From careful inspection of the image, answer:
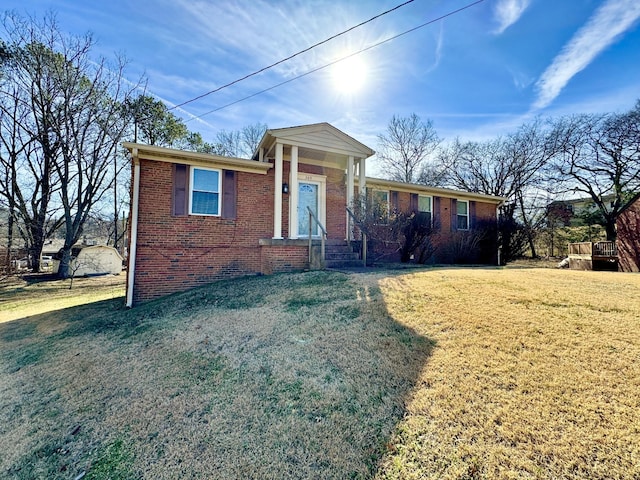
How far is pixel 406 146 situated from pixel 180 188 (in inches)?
871

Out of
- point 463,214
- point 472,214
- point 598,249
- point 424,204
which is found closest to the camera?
point 598,249

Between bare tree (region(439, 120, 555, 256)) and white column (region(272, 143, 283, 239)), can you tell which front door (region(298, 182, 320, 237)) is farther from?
bare tree (region(439, 120, 555, 256))

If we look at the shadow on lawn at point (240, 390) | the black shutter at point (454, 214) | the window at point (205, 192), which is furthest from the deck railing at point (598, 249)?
the window at point (205, 192)

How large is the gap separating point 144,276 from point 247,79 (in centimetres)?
628

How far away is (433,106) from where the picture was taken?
11008mm

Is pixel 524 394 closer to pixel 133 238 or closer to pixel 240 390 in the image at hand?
pixel 240 390

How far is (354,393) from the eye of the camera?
2.73 meters

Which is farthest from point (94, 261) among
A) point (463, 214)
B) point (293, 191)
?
point (463, 214)

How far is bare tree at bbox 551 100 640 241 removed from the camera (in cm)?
1784

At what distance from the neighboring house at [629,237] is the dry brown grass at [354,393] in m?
7.87

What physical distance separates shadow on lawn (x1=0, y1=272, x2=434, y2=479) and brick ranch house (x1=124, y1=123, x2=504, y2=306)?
8.74ft

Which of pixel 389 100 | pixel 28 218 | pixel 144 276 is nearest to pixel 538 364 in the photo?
pixel 144 276

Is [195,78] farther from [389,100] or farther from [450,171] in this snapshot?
[450,171]

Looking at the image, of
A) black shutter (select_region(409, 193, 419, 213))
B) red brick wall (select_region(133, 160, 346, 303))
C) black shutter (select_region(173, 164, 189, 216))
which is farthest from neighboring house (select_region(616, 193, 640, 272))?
black shutter (select_region(173, 164, 189, 216))
